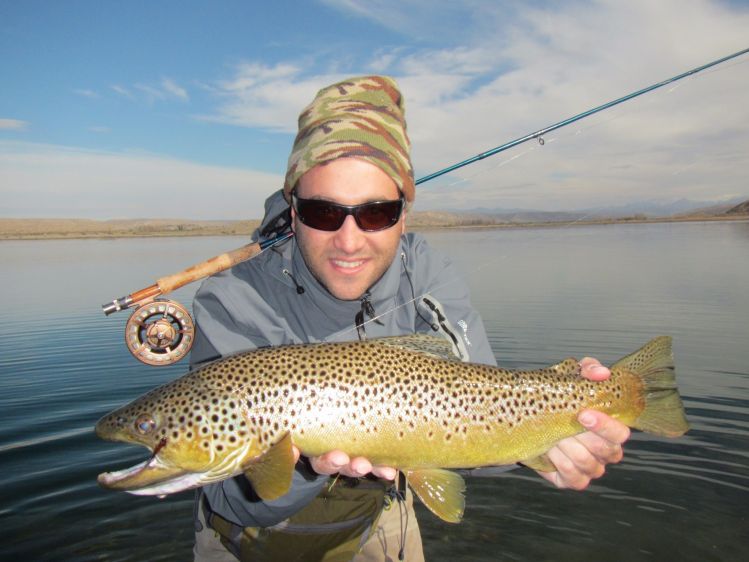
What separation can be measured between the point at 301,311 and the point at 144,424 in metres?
1.22

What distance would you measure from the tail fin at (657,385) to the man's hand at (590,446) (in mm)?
172

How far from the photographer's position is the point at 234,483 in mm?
3213

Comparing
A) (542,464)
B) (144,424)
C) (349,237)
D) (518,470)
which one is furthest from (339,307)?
(518,470)

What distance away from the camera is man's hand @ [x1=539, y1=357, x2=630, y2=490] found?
315cm

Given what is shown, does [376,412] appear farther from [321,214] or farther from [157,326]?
[157,326]

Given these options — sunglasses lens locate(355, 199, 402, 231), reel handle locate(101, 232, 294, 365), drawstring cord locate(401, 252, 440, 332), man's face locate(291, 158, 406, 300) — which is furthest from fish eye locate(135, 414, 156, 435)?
drawstring cord locate(401, 252, 440, 332)

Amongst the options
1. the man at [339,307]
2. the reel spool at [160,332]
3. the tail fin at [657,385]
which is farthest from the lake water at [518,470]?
the tail fin at [657,385]

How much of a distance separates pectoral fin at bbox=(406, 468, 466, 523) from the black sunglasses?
151cm

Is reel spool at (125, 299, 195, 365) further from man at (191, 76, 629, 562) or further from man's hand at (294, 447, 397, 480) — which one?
man's hand at (294, 447, 397, 480)

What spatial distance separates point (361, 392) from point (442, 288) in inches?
47.0

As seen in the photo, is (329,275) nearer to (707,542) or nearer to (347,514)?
(347,514)

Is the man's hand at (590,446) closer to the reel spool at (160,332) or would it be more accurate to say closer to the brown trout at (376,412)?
A: the brown trout at (376,412)

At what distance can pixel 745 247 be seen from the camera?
2856 cm

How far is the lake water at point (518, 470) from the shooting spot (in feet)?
18.3
